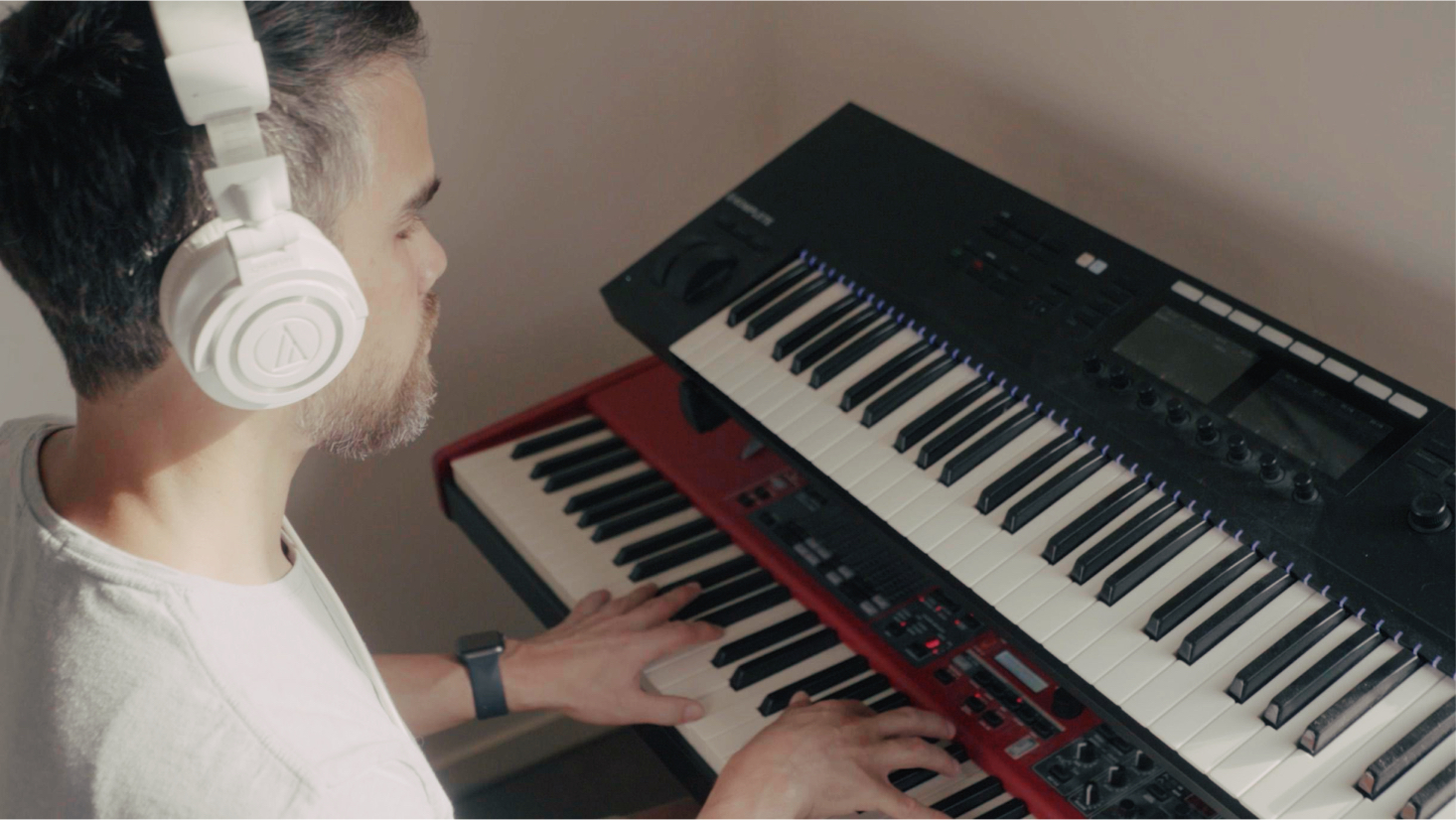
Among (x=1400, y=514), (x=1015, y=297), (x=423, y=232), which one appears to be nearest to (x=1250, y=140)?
(x=1015, y=297)

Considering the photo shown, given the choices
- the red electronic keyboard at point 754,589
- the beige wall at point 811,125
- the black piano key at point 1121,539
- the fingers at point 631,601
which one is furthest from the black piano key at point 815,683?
the beige wall at point 811,125

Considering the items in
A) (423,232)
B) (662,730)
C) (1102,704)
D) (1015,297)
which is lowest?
(662,730)

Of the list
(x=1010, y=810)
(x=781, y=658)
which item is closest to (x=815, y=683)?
(x=781, y=658)

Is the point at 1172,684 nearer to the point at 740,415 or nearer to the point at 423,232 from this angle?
the point at 740,415

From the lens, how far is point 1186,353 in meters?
1.41

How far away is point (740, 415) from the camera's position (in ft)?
5.10

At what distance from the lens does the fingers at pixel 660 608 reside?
1585mm

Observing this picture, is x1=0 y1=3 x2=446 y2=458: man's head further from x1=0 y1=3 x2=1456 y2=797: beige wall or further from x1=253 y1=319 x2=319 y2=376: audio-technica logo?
x1=0 y1=3 x2=1456 y2=797: beige wall

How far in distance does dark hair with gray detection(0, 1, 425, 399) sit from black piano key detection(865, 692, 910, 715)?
0.80 metres

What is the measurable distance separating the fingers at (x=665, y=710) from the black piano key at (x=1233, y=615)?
0.55m

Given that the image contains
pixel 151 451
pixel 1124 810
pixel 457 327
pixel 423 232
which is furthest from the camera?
pixel 457 327

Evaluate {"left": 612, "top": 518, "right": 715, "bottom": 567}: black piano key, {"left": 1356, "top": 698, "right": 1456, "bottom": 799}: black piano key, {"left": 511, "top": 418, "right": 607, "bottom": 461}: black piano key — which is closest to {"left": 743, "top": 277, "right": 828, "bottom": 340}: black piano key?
{"left": 612, "top": 518, "right": 715, "bottom": 567}: black piano key

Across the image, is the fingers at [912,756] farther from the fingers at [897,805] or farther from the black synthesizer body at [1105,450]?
the black synthesizer body at [1105,450]

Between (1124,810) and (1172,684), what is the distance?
18 cm
